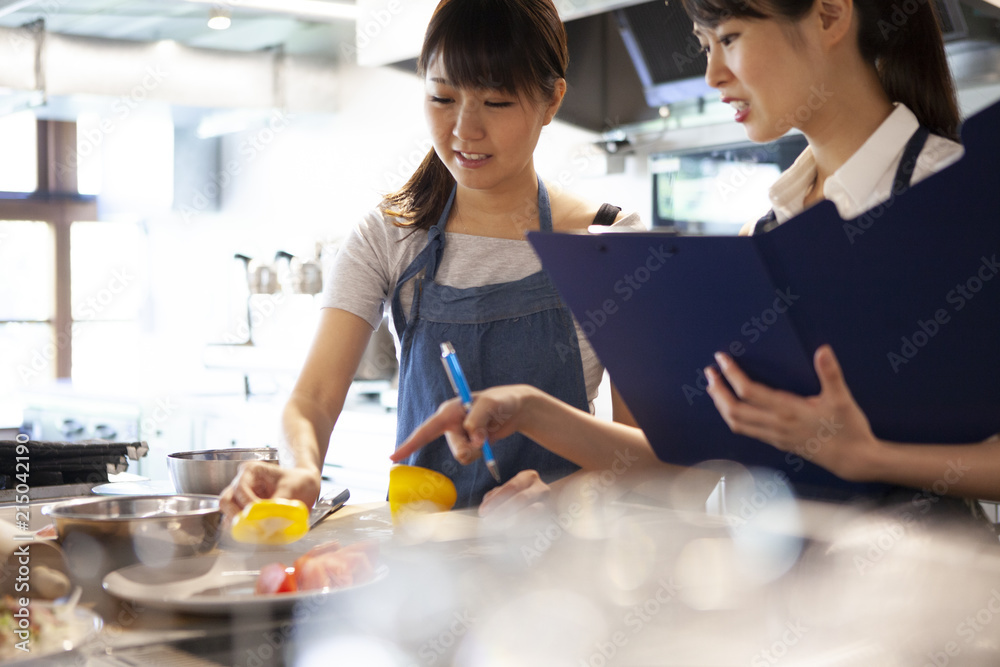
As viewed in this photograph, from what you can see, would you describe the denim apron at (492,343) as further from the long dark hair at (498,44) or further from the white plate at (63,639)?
the white plate at (63,639)

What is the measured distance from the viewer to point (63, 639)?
0.56m

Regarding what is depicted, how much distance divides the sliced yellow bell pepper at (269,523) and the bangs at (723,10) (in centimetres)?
69

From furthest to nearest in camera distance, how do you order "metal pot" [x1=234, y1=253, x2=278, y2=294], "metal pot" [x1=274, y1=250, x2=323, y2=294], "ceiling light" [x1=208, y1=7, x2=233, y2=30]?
"metal pot" [x1=234, y1=253, x2=278, y2=294] < "metal pot" [x1=274, y1=250, x2=323, y2=294] < "ceiling light" [x1=208, y1=7, x2=233, y2=30]

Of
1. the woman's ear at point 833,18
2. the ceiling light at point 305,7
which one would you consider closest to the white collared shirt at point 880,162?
the woman's ear at point 833,18

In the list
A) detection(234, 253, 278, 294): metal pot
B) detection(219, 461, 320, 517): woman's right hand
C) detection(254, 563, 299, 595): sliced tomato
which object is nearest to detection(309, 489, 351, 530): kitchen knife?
detection(219, 461, 320, 517): woman's right hand

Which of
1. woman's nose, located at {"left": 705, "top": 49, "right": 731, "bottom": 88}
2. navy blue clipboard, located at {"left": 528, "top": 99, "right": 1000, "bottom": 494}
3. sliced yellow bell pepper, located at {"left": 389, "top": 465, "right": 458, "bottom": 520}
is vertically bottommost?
sliced yellow bell pepper, located at {"left": 389, "top": 465, "right": 458, "bottom": 520}

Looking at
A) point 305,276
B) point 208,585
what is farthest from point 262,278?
point 208,585

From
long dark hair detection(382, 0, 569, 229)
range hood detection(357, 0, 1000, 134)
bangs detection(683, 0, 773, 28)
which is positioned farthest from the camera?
range hood detection(357, 0, 1000, 134)

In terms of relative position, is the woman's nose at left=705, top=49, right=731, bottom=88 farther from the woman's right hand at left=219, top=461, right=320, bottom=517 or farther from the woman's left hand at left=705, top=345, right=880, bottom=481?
the woman's right hand at left=219, top=461, right=320, bottom=517

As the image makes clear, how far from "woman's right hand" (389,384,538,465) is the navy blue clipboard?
0.43 feet

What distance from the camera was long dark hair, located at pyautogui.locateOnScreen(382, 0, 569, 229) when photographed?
48.2 inches

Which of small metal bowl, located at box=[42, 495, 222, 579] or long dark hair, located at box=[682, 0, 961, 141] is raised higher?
long dark hair, located at box=[682, 0, 961, 141]

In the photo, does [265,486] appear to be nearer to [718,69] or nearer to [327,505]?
[327,505]

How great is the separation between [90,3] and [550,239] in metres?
3.81
